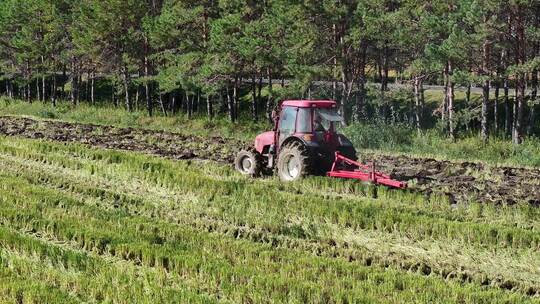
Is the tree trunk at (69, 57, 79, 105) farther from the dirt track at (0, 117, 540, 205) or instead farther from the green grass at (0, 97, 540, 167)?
the dirt track at (0, 117, 540, 205)

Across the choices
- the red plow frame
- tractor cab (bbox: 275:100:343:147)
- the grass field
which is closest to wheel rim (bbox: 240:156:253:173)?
the grass field

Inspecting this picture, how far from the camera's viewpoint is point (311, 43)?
27.2 metres

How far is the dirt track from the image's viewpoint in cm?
1299

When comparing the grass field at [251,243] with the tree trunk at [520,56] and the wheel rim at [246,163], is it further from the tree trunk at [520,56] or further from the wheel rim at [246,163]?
the tree trunk at [520,56]

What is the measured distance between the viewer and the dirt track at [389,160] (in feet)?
42.6

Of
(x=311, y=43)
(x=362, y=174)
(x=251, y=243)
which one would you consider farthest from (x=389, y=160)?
(x=311, y=43)

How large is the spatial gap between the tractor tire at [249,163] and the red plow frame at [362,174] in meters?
2.14

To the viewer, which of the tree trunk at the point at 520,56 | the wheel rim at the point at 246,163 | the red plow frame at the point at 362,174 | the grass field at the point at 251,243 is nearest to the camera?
the grass field at the point at 251,243

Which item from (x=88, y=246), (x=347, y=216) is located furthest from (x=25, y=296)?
(x=347, y=216)

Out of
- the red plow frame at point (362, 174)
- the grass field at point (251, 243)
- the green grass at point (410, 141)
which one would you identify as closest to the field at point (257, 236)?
the grass field at point (251, 243)

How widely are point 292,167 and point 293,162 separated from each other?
0.16 meters

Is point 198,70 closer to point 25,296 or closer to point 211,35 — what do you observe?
point 211,35

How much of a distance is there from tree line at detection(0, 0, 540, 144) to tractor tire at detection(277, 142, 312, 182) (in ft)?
31.7

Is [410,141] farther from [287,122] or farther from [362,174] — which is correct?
[362,174]
